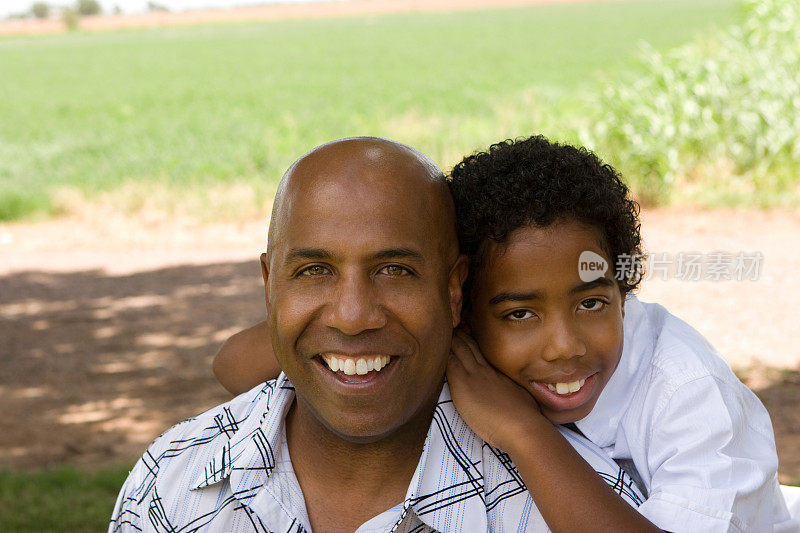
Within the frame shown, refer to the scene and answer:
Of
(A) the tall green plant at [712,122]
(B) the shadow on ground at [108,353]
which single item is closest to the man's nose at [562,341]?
(B) the shadow on ground at [108,353]

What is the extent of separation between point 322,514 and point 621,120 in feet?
34.9

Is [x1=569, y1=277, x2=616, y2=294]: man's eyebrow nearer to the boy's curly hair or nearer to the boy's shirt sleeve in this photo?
the boy's curly hair

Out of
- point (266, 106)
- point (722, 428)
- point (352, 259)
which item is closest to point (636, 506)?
point (722, 428)

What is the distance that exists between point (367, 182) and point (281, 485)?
75cm

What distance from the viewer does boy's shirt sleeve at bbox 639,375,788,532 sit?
2.02 meters

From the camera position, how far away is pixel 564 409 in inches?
93.4

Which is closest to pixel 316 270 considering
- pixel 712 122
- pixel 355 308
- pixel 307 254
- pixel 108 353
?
pixel 307 254

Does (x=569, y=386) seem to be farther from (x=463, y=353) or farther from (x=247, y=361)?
(x=247, y=361)

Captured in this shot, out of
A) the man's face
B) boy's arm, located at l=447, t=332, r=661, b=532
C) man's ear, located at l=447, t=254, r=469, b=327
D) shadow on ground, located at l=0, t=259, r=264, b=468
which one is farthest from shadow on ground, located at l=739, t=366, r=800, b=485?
shadow on ground, located at l=0, t=259, r=264, b=468

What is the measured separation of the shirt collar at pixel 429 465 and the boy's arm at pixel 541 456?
7 cm

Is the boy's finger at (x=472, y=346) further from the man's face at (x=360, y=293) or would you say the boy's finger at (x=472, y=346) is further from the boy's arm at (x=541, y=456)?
the man's face at (x=360, y=293)

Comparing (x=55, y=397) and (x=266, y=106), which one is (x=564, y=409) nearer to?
(x=55, y=397)

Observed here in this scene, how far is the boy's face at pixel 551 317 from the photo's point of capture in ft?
7.59

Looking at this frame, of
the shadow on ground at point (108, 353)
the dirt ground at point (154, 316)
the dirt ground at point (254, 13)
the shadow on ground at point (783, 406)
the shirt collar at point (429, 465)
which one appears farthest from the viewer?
the dirt ground at point (254, 13)
